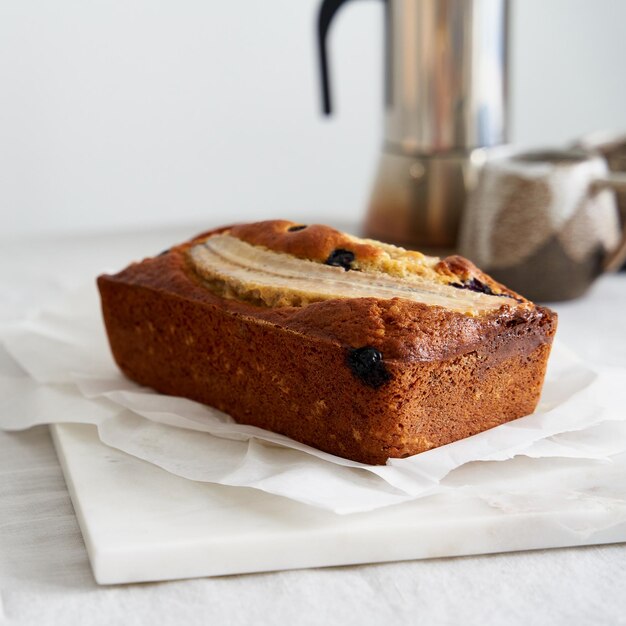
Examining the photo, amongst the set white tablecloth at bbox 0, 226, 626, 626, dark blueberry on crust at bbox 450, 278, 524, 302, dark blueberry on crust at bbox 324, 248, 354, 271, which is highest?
dark blueberry on crust at bbox 324, 248, 354, 271

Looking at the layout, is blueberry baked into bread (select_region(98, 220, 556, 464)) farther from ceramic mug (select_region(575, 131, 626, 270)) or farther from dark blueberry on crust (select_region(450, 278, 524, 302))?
ceramic mug (select_region(575, 131, 626, 270))

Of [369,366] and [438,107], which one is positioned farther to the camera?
[438,107]

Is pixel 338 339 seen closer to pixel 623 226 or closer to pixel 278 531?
pixel 278 531

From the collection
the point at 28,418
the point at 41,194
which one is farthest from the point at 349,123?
the point at 28,418

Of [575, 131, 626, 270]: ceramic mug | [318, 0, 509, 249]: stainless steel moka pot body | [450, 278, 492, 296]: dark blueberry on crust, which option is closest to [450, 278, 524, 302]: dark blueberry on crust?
[450, 278, 492, 296]: dark blueberry on crust

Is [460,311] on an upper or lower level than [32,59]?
lower

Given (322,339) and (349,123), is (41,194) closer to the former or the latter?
(349,123)

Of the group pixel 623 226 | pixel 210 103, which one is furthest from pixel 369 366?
pixel 210 103
